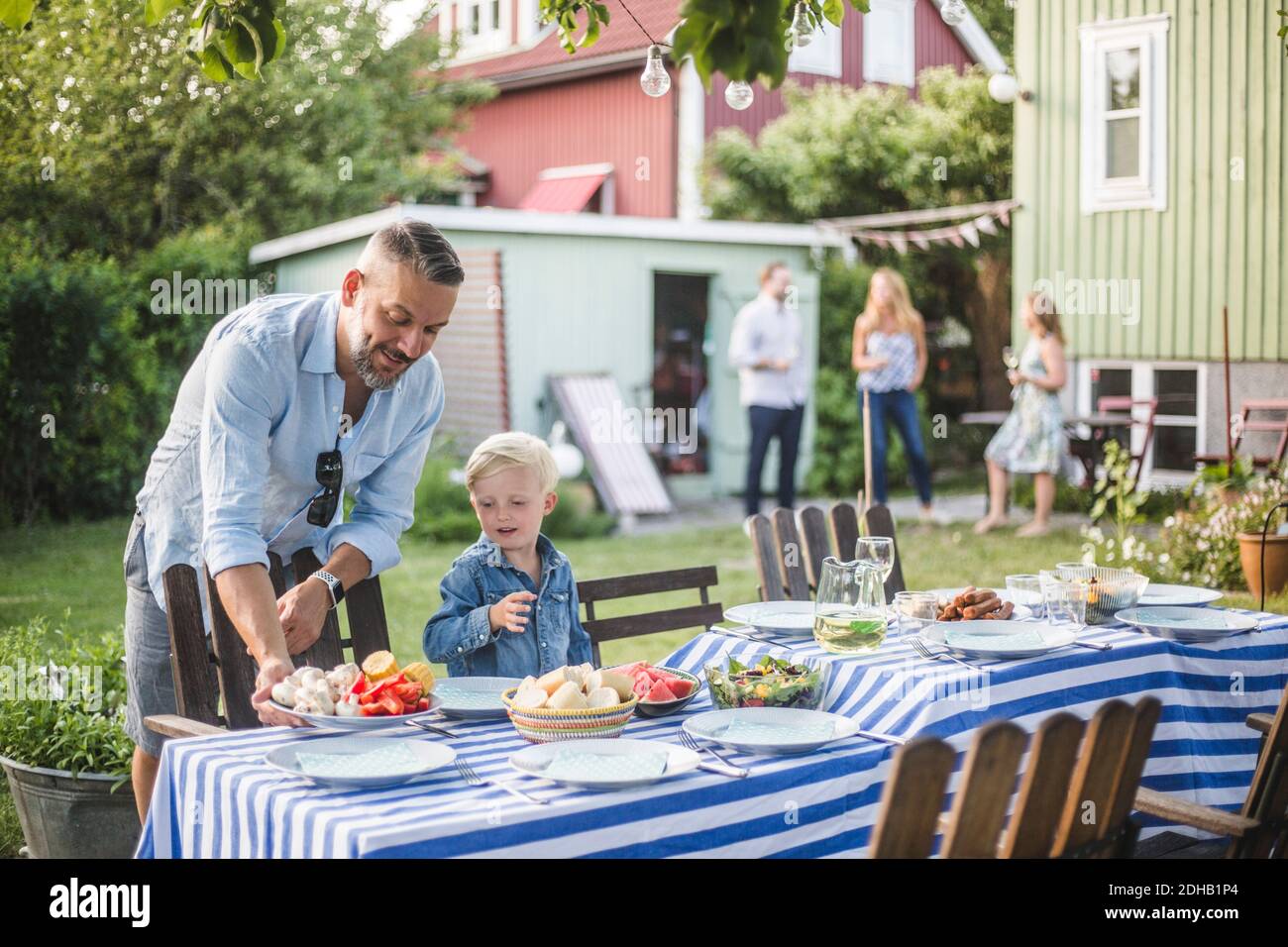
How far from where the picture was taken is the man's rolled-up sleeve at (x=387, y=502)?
3.63 m

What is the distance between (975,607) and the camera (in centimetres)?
416

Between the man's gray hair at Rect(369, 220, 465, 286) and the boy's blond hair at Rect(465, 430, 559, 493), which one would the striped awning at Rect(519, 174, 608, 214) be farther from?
the man's gray hair at Rect(369, 220, 465, 286)

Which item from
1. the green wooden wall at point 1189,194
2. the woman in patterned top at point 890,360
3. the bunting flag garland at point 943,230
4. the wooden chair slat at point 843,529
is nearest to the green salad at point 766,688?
the wooden chair slat at point 843,529

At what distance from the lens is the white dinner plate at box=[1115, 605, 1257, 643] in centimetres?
415

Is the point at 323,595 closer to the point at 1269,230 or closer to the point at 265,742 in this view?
the point at 265,742

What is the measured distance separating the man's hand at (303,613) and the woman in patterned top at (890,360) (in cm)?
799

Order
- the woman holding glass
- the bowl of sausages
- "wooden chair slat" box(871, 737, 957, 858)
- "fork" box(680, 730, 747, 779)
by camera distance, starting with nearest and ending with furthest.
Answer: "wooden chair slat" box(871, 737, 957, 858) < "fork" box(680, 730, 747, 779) < the bowl of sausages < the woman holding glass

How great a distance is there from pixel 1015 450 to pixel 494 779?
934cm

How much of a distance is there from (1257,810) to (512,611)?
1841 mm

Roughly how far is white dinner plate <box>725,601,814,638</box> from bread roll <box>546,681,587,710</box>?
4.45ft

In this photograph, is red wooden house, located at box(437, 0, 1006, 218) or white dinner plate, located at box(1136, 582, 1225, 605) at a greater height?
red wooden house, located at box(437, 0, 1006, 218)

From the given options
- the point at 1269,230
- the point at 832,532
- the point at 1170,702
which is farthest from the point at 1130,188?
the point at 1170,702

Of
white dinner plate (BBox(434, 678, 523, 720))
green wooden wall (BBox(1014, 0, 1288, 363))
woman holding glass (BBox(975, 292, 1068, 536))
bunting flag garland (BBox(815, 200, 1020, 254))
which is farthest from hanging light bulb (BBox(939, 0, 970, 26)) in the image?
bunting flag garland (BBox(815, 200, 1020, 254))
